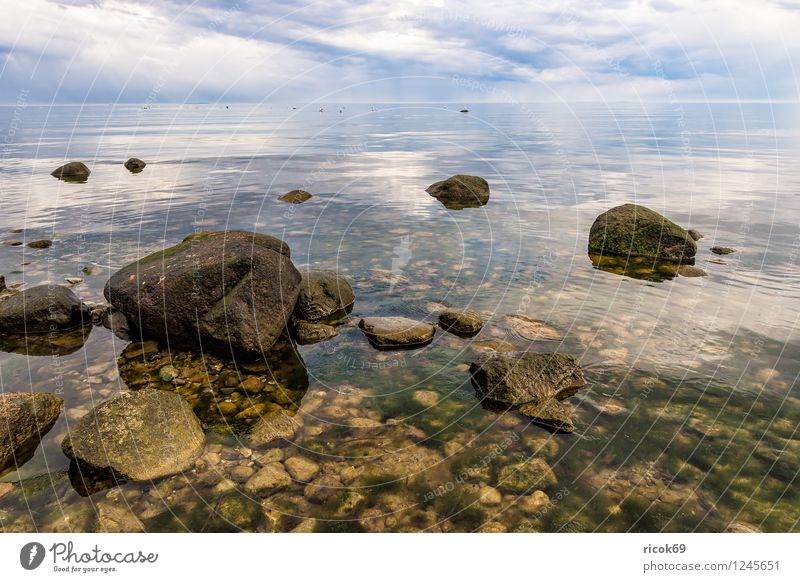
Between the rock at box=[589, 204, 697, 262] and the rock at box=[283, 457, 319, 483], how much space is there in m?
16.2

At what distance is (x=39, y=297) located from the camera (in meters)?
12.8

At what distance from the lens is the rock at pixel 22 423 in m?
8.06

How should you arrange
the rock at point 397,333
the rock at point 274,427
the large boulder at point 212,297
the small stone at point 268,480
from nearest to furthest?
the small stone at point 268,480 → the rock at point 274,427 → the large boulder at point 212,297 → the rock at point 397,333

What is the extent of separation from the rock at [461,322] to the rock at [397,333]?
0.49 meters

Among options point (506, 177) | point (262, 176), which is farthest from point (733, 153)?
point (262, 176)

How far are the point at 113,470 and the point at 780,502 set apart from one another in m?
10.7

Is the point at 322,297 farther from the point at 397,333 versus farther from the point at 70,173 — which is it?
the point at 70,173

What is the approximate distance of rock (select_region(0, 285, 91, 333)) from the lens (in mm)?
12562

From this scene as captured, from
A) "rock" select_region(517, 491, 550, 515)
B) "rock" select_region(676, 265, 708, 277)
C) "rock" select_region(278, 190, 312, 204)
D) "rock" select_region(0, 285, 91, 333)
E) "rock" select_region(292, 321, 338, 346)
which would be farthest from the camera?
"rock" select_region(278, 190, 312, 204)

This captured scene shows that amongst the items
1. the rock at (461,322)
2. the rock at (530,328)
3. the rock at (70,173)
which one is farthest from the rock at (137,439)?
the rock at (70,173)

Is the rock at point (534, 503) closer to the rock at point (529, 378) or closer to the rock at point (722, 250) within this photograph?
the rock at point (529, 378)

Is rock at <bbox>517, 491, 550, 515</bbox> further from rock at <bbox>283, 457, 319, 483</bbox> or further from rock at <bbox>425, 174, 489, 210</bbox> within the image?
rock at <bbox>425, 174, 489, 210</bbox>

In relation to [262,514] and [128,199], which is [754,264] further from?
[128,199]

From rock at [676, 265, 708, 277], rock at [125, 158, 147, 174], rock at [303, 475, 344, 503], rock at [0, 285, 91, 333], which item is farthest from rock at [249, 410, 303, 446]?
rock at [125, 158, 147, 174]
